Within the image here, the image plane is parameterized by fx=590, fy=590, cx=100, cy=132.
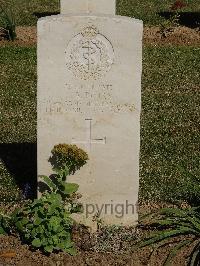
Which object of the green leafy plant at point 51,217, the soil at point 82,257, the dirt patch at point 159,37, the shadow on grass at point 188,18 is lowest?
the soil at point 82,257

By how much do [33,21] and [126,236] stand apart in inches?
422

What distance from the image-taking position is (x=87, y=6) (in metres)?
5.42

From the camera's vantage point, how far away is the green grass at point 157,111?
23.8 feet

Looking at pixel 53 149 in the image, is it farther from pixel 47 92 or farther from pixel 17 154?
pixel 17 154

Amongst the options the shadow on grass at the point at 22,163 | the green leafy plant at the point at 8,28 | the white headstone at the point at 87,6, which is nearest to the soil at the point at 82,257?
the shadow on grass at the point at 22,163

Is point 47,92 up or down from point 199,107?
up

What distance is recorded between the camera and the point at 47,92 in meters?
5.25

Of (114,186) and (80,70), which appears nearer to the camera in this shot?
(80,70)

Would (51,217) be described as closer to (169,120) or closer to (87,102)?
(87,102)

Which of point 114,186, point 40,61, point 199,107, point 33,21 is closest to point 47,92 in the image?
point 40,61

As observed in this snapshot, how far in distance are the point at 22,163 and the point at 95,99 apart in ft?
8.15

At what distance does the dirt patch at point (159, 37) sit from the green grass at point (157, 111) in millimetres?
460

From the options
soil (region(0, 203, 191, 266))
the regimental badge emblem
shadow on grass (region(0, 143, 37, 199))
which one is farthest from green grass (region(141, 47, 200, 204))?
the regimental badge emblem

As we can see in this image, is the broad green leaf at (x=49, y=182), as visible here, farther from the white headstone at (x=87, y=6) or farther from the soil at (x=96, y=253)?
the white headstone at (x=87, y=6)
